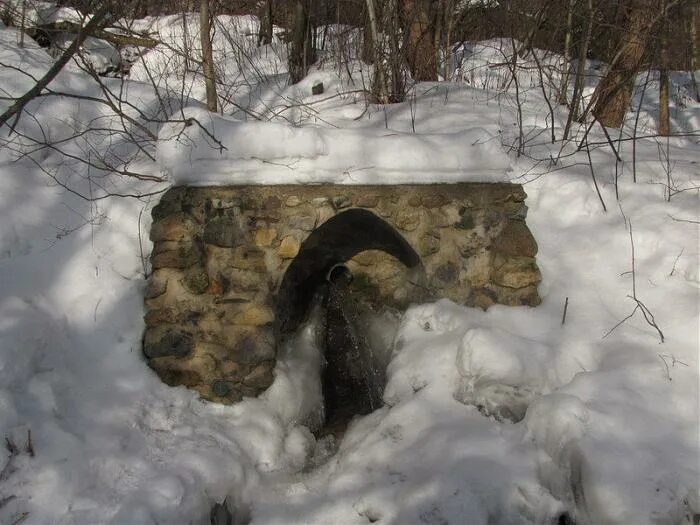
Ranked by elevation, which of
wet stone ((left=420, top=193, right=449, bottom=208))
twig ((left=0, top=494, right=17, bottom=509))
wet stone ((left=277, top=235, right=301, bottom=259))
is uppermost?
wet stone ((left=420, top=193, right=449, bottom=208))

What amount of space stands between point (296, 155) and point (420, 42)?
3132 mm

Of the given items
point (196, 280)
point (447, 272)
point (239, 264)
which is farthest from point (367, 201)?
point (196, 280)

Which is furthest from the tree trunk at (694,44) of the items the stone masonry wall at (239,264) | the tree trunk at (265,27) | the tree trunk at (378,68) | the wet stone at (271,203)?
the tree trunk at (265,27)

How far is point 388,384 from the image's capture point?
2834 mm

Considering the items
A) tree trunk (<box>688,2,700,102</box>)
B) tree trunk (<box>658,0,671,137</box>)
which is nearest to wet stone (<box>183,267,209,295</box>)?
tree trunk (<box>658,0,671,137</box>)

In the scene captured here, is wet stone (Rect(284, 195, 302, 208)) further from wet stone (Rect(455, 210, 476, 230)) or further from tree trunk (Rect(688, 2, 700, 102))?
tree trunk (Rect(688, 2, 700, 102))

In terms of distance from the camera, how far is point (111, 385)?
2.60m

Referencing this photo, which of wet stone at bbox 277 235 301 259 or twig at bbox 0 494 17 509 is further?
wet stone at bbox 277 235 301 259

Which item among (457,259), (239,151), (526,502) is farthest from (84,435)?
(457,259)

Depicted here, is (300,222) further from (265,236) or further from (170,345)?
(170,345)

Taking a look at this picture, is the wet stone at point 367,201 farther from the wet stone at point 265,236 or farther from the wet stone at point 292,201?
the wet stone at point 265,236

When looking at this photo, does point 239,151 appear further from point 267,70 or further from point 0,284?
point 267,70

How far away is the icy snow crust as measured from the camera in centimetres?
206

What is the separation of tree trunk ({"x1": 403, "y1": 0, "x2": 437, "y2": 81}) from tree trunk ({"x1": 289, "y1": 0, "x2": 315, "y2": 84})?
1.21 metres
